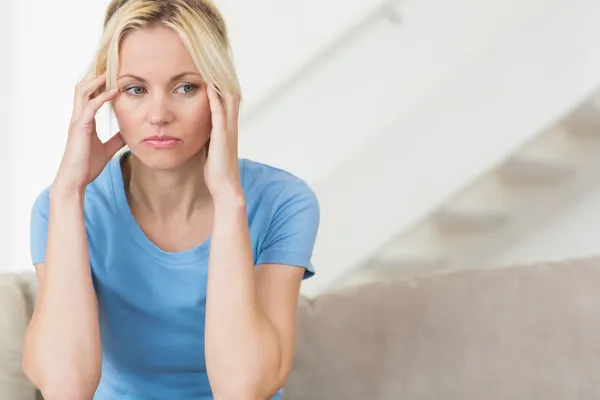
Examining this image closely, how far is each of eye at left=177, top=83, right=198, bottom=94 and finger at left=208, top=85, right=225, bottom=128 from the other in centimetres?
3

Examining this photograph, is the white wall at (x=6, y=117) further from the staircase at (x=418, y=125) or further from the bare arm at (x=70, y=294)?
the bare arm at (x=70, y=294)

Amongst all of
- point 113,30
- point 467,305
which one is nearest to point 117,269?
point 113,30

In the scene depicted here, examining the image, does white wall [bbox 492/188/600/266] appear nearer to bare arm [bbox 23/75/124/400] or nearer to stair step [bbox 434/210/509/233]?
stair step [bbox 434/210/509/233]

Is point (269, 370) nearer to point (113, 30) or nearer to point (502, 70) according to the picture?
→ point (113, 30)

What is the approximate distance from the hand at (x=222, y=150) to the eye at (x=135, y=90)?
0.11 meters

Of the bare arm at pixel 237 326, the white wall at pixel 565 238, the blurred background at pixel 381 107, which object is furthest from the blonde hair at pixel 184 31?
the white wall at pixel 565 238

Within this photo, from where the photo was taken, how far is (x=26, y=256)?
315cm

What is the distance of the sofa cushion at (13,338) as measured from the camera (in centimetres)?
180

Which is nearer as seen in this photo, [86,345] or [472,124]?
[86,345]

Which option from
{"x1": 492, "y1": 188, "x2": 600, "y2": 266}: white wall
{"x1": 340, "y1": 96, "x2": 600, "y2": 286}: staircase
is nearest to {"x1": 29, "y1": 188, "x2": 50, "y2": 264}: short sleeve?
{"x1": 340, "y1": 96, "x2": 600, "y2": 286}: staircase

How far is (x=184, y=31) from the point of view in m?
1.38

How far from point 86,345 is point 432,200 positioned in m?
1.69

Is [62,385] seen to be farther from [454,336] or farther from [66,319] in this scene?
[454,336]

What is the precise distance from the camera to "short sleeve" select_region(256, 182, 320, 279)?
58.4 inches
